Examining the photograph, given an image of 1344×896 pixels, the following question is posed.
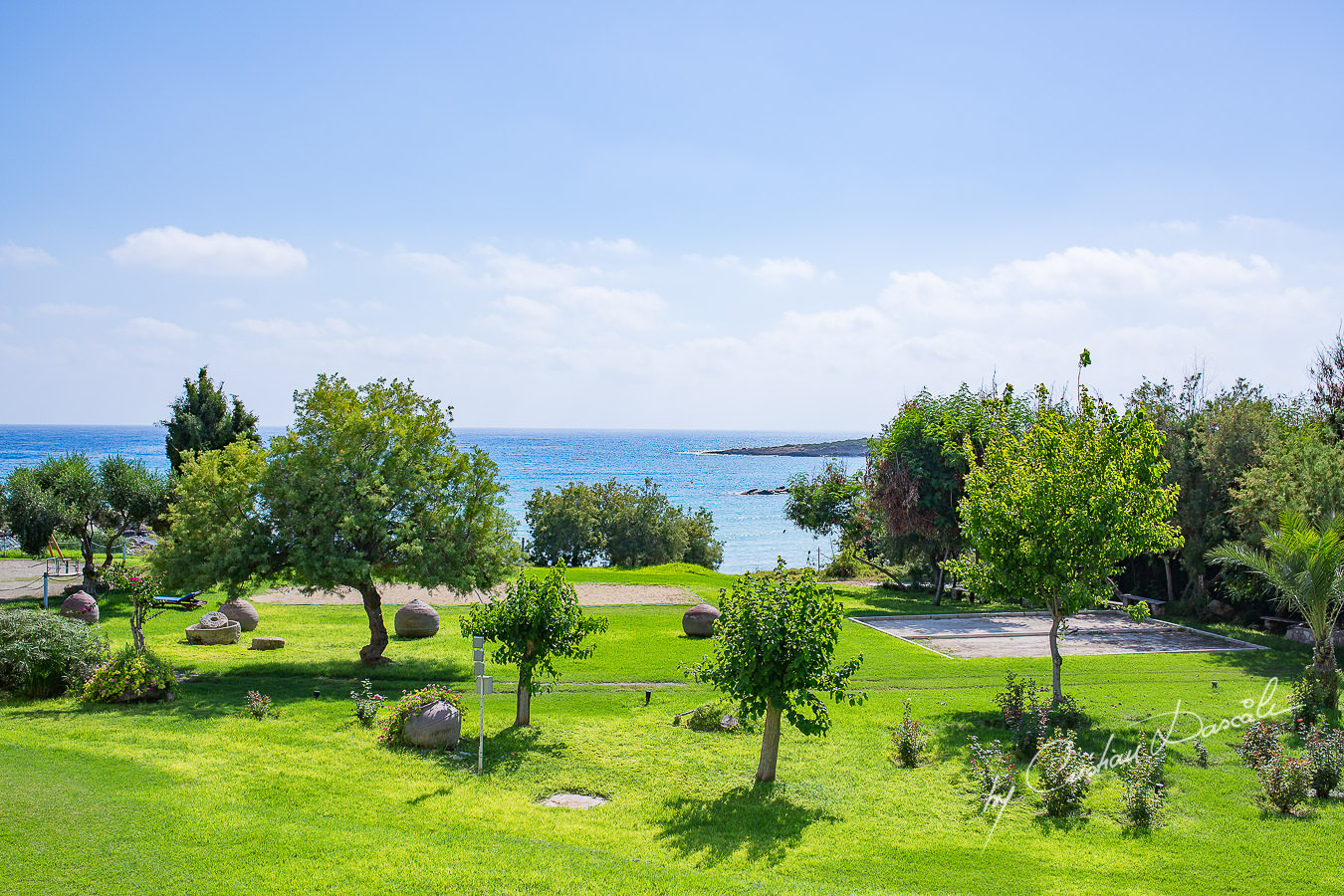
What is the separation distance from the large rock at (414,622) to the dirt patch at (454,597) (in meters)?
5.83

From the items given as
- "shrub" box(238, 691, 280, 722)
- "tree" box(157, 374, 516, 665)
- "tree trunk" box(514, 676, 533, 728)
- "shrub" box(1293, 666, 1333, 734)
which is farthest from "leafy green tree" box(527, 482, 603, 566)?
"shrub" box(1293, 666, 1333, 734)

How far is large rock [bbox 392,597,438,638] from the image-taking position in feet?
89.0

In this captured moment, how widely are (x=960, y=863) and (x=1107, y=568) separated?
899 cm

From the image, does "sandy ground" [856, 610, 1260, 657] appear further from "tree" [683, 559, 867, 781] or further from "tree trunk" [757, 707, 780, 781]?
"tree" [683, 559, 867, 781]

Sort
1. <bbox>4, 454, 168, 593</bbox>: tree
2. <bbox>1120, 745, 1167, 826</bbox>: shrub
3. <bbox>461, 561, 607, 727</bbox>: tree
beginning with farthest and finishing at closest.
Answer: <bbox>4, 454, 168, 593</bbox>: tree, <bbox>461, 561, 607, 727</bbox>: tree, <bbox>1120, 745, 1167, 826</bbox>: shrub

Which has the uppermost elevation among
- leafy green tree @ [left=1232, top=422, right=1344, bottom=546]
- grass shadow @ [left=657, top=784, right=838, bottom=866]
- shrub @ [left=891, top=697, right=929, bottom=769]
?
leafy green tree @ [left=1232, top=422, right=1344, bottom=546]

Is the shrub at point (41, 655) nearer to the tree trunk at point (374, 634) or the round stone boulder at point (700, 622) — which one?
the tree trunk at point (374, 634)

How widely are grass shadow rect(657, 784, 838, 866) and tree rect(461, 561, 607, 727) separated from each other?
451 centimetres

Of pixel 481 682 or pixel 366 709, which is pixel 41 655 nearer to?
pixel 366 709

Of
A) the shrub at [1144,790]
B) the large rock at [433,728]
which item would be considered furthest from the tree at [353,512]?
the shrub at [1144,790]

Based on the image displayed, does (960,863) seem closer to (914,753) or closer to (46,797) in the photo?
(914,753)

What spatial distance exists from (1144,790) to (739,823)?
224 inches

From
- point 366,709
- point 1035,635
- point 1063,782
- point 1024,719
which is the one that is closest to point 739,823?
point 1063,782

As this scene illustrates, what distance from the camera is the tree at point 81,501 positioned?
33688 millimetres
